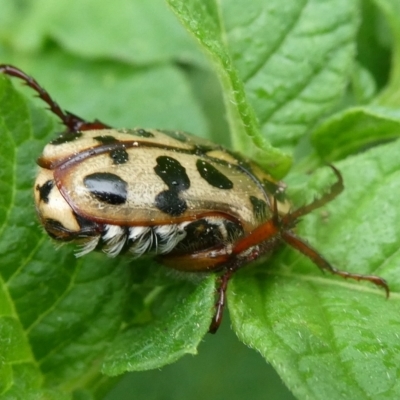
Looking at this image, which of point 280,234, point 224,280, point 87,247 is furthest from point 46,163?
point 280,234

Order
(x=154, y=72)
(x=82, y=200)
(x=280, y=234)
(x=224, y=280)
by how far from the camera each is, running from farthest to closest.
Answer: (x=154, y=72), (x=280, y=234), (x=224, y=280), (x=82, y=200)

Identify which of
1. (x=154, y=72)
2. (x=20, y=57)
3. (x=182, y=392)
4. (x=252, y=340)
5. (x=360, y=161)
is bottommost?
(x=182, y=392)

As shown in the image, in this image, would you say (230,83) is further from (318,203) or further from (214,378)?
(214,378)

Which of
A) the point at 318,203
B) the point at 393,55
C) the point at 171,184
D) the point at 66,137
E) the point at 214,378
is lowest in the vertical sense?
the point at 214,378

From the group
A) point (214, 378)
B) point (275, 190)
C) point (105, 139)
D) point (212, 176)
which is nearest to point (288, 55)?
Answer: point (275, 190)

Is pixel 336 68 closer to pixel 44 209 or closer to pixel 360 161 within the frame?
pixel 360 161

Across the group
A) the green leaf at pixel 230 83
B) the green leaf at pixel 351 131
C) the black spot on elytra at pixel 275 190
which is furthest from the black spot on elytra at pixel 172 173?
the green leaf at pixel 351 131

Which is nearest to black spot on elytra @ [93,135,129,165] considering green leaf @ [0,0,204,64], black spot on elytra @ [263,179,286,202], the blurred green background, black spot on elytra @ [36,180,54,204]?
black spot on elytra @ [36,180,54,204]
